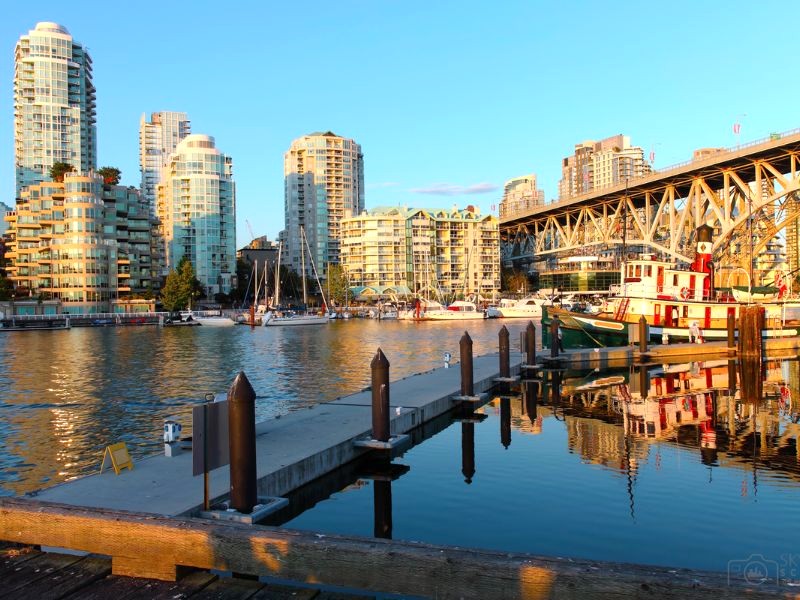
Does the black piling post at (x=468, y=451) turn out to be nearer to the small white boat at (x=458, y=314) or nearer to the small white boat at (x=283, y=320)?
the small white boat at (x=283, y=320)

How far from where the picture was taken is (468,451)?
16.8 meters

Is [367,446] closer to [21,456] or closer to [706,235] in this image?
[21,456]

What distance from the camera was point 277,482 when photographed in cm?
1171

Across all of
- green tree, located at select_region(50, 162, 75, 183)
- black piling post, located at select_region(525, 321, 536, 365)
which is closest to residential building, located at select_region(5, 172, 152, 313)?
green tree, located at select_region(50, 162, 75, 183)

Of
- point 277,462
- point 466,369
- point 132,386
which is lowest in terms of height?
point 132,386

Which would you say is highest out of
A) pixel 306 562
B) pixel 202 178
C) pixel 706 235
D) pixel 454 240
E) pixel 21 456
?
pixel 202 178

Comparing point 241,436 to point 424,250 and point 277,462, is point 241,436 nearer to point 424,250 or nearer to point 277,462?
point 277,462

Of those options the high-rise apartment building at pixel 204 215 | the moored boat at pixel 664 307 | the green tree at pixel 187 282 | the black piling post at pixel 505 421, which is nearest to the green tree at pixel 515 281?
the high-rise apartment building at pixel 204 215

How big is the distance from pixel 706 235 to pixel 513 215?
122042 mm

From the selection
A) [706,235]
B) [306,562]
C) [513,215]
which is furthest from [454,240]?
[306,562]

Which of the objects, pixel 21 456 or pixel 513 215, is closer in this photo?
pixel 21 456

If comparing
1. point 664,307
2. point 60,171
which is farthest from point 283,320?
point 664,307

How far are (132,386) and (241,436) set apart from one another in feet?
84.6

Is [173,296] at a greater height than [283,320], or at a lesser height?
greater
